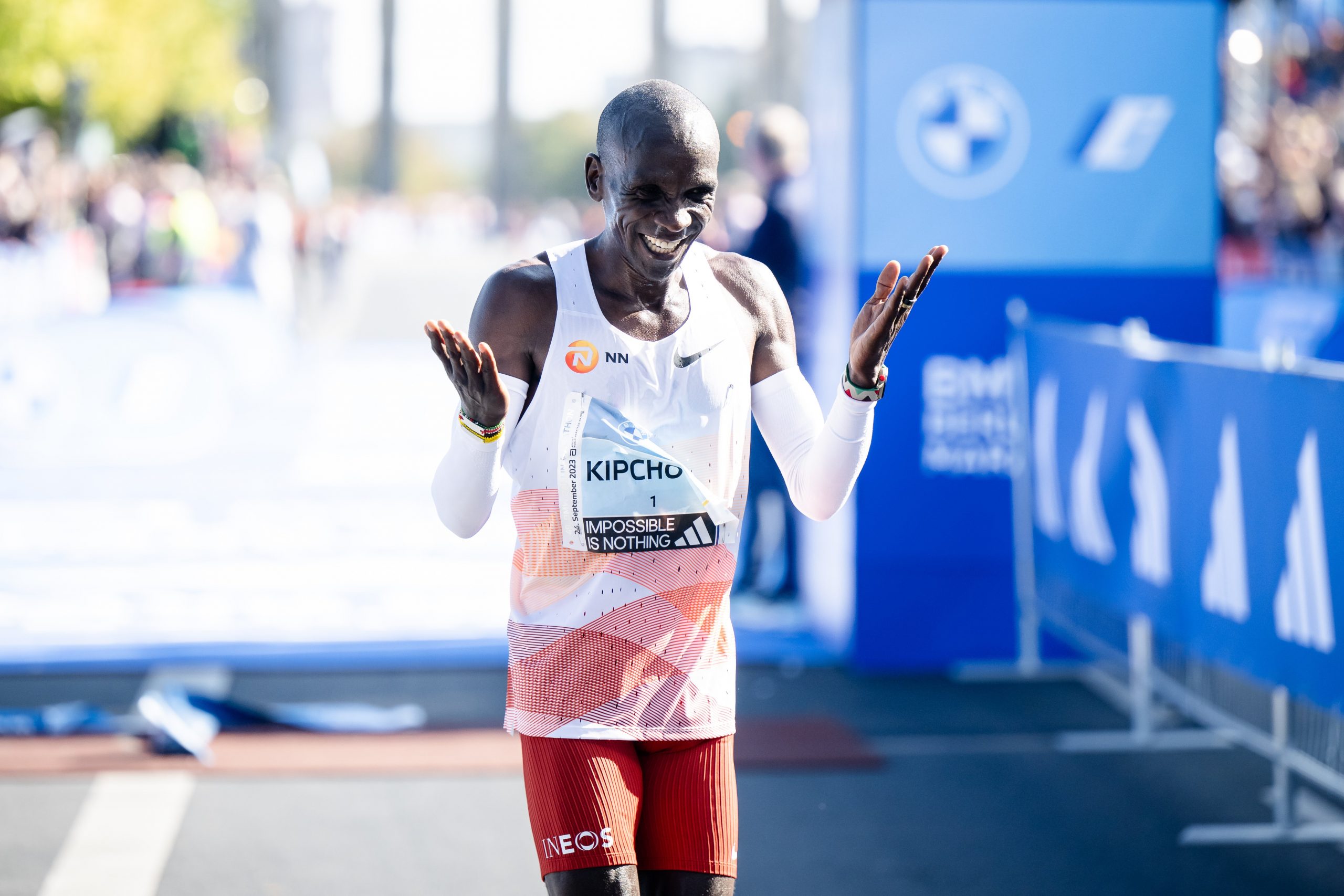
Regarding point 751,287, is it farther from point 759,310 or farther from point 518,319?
point 518,319

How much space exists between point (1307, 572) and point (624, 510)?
2.59 meters

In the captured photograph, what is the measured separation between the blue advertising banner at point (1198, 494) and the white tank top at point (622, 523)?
231cm

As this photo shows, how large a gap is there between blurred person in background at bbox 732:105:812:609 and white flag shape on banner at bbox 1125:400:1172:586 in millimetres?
2140

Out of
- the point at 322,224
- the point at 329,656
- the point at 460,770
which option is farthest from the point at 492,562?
the point at 322,224

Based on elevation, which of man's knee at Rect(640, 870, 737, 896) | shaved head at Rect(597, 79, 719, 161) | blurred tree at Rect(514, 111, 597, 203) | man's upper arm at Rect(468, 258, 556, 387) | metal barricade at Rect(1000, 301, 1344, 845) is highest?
blurred tree at Rect(514, 111, 597, 203)

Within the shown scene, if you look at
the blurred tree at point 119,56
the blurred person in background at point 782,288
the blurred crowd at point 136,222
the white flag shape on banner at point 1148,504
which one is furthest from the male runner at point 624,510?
the blurred tree at point 119,56

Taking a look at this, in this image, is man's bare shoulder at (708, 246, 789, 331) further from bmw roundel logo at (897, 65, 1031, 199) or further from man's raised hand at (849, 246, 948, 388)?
bmw roundel logo at (897, 65, 1031, 199)

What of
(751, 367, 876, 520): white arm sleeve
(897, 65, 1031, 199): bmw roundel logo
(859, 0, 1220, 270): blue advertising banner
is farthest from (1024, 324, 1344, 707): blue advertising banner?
(751, 367, 876, 520): white arm sleeve

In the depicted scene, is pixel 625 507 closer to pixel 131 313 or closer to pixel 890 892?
pixel 890 892

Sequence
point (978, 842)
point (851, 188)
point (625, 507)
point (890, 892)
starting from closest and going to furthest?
point (625, 507), point (890, 892), point (978, 842), point (851, 188)

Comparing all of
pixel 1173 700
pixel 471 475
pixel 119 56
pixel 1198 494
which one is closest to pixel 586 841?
pixel 471 475

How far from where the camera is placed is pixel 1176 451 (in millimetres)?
5336

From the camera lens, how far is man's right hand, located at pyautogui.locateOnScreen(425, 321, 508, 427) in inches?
94.6

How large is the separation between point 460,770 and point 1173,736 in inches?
112
